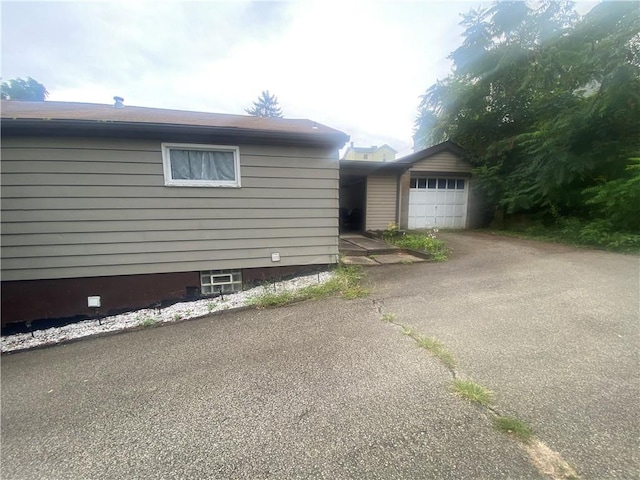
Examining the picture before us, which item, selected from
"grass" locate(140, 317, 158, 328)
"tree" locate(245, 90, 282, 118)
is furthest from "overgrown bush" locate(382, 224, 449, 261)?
"tree" locate(245, 90, 282, 118)

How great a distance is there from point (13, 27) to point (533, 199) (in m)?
14.4

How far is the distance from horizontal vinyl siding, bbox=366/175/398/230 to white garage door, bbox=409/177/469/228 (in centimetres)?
106

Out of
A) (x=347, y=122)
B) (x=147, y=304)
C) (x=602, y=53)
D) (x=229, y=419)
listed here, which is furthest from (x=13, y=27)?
(x=347, y=122)

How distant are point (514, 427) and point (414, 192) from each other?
10518 millimetres

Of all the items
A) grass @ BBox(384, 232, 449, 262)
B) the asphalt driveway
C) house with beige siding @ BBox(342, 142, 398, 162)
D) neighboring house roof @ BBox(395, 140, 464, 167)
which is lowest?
the asphalt driveway

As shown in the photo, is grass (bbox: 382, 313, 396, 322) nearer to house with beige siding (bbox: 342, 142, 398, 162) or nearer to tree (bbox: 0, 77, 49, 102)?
tree (bbox: 0, 77, 49, 102)

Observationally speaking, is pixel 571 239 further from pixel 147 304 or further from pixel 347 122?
pixel 347 122

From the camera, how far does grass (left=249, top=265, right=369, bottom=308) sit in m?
3.97

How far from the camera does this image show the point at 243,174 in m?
4.70

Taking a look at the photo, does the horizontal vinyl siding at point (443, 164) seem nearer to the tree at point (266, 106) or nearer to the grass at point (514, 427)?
the grass at point (514, 427)

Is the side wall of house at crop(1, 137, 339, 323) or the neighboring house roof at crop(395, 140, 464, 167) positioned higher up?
the neighboring house roof at crop(395, 140, 464, 167)

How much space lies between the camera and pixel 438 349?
245 centimetres

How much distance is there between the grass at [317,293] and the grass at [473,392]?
6.78ft

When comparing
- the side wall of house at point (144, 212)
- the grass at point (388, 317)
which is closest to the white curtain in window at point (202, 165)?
the side wall of house at point (144, 212)
